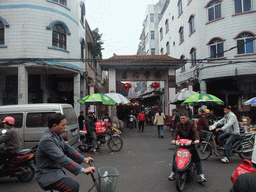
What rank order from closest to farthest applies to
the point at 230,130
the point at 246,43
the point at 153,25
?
1. the point at 230,130
2. the point at 246,43
3. the point at 153,25

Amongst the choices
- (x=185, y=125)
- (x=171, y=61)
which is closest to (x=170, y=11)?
(x=171, y=61)

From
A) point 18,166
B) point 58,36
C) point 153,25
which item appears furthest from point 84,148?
point 153,25

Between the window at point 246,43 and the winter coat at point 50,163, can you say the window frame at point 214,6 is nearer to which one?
the window at point 246,43

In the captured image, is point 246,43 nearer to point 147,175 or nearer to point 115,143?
point 115,143

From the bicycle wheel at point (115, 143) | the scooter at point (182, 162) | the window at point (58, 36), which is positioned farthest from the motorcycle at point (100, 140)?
the window at point (58, 36)

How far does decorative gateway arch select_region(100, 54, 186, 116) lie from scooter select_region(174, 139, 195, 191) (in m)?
12.3

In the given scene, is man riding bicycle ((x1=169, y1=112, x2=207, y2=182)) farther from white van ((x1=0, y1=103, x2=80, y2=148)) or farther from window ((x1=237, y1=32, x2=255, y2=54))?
window ((x1=237, y1=32, x2=255, y2=54))

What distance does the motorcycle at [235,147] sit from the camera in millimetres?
6395

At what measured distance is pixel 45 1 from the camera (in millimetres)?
12633

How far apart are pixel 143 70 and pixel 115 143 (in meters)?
9.99

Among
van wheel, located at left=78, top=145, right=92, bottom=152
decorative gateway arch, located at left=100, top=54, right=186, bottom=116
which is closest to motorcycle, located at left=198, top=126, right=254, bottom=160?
van wheel, located at left=78, top=145, right=92, bottom=152

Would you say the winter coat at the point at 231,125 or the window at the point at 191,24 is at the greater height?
the window at the point at 191,24

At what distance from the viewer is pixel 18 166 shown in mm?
4852

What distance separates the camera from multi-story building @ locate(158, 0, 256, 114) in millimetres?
14516
